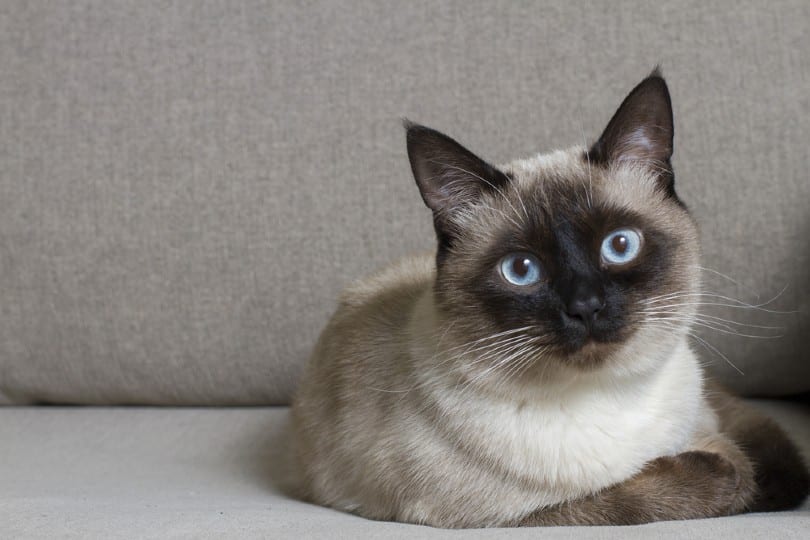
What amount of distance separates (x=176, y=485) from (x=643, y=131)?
1341mm

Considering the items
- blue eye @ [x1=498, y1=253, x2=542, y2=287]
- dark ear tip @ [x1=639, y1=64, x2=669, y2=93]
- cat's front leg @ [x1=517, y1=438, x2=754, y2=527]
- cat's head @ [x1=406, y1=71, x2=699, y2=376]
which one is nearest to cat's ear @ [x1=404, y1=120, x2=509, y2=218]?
cat's head @ [x1=406, y1=71, x2=699, y2=376]

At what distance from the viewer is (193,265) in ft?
8.86

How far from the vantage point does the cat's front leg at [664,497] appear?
1591mm

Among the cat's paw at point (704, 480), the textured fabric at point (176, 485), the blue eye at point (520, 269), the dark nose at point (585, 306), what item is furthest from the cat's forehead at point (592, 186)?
the textured fabric at point (176, 485)

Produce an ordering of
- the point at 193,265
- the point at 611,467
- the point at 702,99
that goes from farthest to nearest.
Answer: the point at 193,265 → the point at 702,99 → the point at 611,467

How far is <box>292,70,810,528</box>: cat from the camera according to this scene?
1545mm

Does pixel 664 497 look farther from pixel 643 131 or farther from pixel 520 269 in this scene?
pixel 643 131

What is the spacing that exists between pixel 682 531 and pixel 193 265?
171 centimetres

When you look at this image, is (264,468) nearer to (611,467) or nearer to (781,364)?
(611,467)

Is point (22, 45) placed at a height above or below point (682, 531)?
above

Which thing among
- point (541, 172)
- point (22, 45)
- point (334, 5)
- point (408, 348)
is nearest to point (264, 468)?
point (408, 348)

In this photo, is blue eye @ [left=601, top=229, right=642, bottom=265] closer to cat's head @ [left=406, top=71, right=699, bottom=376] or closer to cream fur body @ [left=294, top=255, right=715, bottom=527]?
cat's head @ [left=406, top=71, right=699, bottom=376]

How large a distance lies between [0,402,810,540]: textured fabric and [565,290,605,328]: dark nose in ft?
1.20

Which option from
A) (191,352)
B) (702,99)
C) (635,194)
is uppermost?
(702,99)
